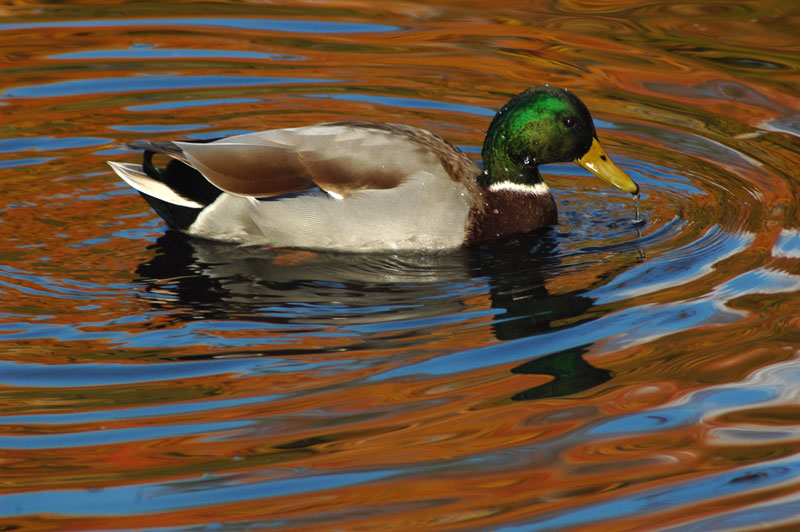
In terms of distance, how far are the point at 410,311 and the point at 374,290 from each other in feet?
1.35

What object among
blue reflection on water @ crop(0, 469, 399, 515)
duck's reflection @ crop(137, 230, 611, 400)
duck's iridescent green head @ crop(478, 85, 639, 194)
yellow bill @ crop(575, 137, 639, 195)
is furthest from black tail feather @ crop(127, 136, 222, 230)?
blue reflection on water @ crop(0, 469, 399, 515)

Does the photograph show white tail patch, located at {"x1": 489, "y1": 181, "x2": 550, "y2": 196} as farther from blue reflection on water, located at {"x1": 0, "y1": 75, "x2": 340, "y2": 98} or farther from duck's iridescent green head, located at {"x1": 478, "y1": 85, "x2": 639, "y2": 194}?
blue reflection on water, located at {"x1": 0, "y1": 75, "x2": 340, "y2": 98}

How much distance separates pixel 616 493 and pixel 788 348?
160 cm

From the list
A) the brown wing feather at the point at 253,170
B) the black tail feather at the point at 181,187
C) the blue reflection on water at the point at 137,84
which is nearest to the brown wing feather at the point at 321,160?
the brown wing feather at the point at 253,170

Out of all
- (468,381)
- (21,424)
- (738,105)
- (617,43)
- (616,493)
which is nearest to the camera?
(616,493)

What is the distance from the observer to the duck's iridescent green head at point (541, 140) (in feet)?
23.2

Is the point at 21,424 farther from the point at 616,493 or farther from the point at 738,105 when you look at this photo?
the point at 738,105

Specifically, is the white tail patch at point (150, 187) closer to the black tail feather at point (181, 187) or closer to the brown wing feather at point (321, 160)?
the black tail feather at point (181, 187)

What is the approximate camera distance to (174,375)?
16.5ft

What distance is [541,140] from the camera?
7.17 m

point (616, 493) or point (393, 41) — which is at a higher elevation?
point (393, 41)

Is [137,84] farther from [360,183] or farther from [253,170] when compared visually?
[360,183]

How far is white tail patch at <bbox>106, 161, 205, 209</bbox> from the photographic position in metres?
6.95

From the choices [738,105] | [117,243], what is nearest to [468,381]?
[117,243]
